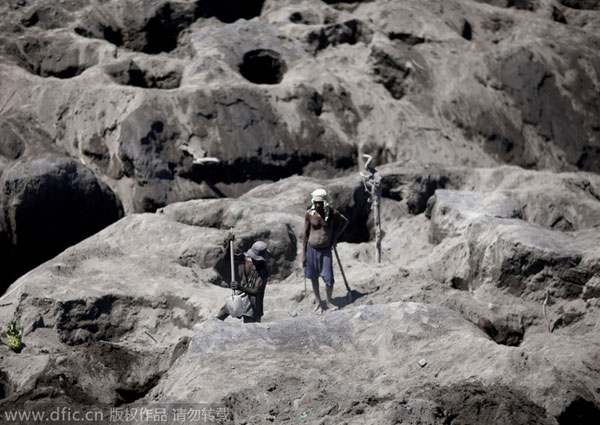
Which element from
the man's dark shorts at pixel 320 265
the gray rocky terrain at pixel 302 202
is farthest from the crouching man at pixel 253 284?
the man's dark shorts at pixel 320 265

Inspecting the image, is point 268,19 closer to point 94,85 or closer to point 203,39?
point 203,39

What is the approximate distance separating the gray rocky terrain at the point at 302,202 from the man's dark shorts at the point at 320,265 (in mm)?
627

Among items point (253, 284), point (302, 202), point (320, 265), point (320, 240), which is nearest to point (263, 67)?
point (302, 202)

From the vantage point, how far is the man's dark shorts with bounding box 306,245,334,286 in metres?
11.4

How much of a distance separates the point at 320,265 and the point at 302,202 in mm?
3952

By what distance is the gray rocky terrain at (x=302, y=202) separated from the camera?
8.67 m

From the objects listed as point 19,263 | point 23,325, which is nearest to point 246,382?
point 23,325

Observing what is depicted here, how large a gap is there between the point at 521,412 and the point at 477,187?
370 inches

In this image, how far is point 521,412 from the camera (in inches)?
311

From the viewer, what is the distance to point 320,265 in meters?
11.4

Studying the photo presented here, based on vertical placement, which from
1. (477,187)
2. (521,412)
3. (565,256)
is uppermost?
(521,412)

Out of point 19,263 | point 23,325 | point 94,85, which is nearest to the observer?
point 23,325

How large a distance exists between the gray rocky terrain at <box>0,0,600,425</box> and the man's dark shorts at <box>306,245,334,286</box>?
2.06 feet

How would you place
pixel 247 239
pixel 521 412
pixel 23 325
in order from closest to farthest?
1. pixel 521 412
2. pixel 23 325
3. pixel 247 239
